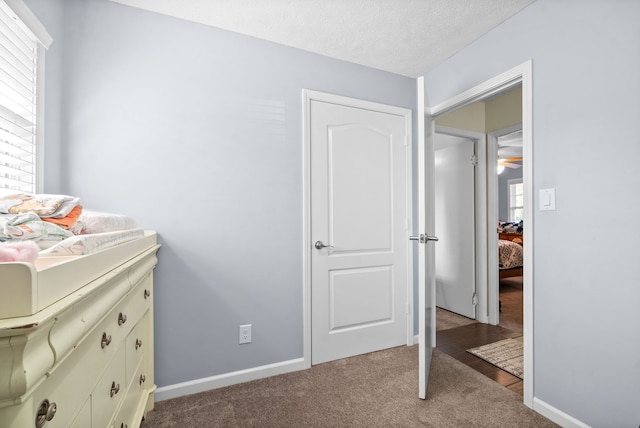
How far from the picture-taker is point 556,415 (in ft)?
5.35

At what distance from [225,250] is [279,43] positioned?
1516mm

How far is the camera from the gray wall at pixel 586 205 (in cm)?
137

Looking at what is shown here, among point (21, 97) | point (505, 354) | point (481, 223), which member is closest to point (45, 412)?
point (21, 97)

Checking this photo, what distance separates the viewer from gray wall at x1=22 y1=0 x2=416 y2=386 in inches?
68.2

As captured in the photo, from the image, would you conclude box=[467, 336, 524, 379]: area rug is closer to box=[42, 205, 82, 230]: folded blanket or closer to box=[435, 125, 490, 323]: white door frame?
box=[435, 125, 490, 323]: white door frame

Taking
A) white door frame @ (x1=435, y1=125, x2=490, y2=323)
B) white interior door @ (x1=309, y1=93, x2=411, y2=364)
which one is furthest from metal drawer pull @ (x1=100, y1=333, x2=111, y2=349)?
white door frame @ (x1=435, y1=125, x2=490, y2=323)

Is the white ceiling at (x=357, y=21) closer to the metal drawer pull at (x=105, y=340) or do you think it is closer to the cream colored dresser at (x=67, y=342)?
the cream colored dresser at (x=67, y=342)

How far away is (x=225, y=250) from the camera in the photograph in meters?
2.01

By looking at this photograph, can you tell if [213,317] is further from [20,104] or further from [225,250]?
[20,104]

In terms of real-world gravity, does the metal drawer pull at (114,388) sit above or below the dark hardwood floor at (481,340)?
above

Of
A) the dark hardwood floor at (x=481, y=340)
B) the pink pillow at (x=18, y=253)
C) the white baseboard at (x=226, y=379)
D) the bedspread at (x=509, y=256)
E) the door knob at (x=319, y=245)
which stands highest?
the pink pillow at (x=18, y=253)

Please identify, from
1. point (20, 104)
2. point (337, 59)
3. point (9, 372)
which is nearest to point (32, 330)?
point (9, 372)

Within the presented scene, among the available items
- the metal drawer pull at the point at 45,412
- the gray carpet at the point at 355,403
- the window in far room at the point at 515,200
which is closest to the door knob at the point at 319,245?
the gray carpet at the point at 355,403

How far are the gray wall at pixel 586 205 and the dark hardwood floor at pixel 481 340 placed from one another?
0.39 metres
